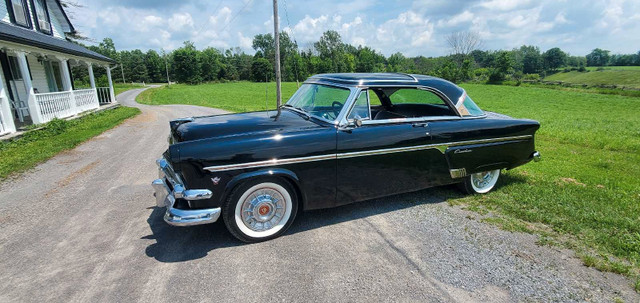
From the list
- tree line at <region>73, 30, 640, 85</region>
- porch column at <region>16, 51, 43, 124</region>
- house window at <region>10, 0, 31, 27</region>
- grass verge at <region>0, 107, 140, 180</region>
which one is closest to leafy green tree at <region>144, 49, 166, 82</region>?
tree line at <region>73, 30, 640, 85</region>

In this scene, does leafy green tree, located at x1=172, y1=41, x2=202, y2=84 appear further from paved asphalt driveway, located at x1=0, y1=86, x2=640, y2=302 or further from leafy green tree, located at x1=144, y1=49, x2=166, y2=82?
paved asphalt driveway, located at x1=0, y1=86, x2=640, y2=302

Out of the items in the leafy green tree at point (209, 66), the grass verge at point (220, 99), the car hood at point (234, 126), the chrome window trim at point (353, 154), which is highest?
the leafy green tree at point (209, 66)

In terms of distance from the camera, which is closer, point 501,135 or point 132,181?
point 501,135

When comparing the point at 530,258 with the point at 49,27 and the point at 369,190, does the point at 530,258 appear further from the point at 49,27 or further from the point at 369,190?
the point at 49,27

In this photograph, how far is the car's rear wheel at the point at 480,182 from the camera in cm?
452

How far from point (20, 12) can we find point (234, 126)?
16.0 m

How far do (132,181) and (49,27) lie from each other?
1594cm

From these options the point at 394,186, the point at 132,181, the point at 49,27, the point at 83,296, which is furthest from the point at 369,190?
the point at 49,27

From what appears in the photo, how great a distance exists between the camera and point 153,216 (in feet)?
12.9

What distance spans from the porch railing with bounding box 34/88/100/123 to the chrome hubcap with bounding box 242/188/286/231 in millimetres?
10975

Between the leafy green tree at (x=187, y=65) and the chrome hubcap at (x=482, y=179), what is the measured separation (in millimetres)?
77013

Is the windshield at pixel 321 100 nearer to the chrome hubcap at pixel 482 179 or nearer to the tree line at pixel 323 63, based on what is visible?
the chrome hubcap at pixel 482 179

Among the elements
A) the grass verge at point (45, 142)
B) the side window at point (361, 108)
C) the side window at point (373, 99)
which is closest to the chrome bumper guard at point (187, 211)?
the side window at point (361, 108)

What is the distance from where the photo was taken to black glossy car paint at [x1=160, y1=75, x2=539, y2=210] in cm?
298
